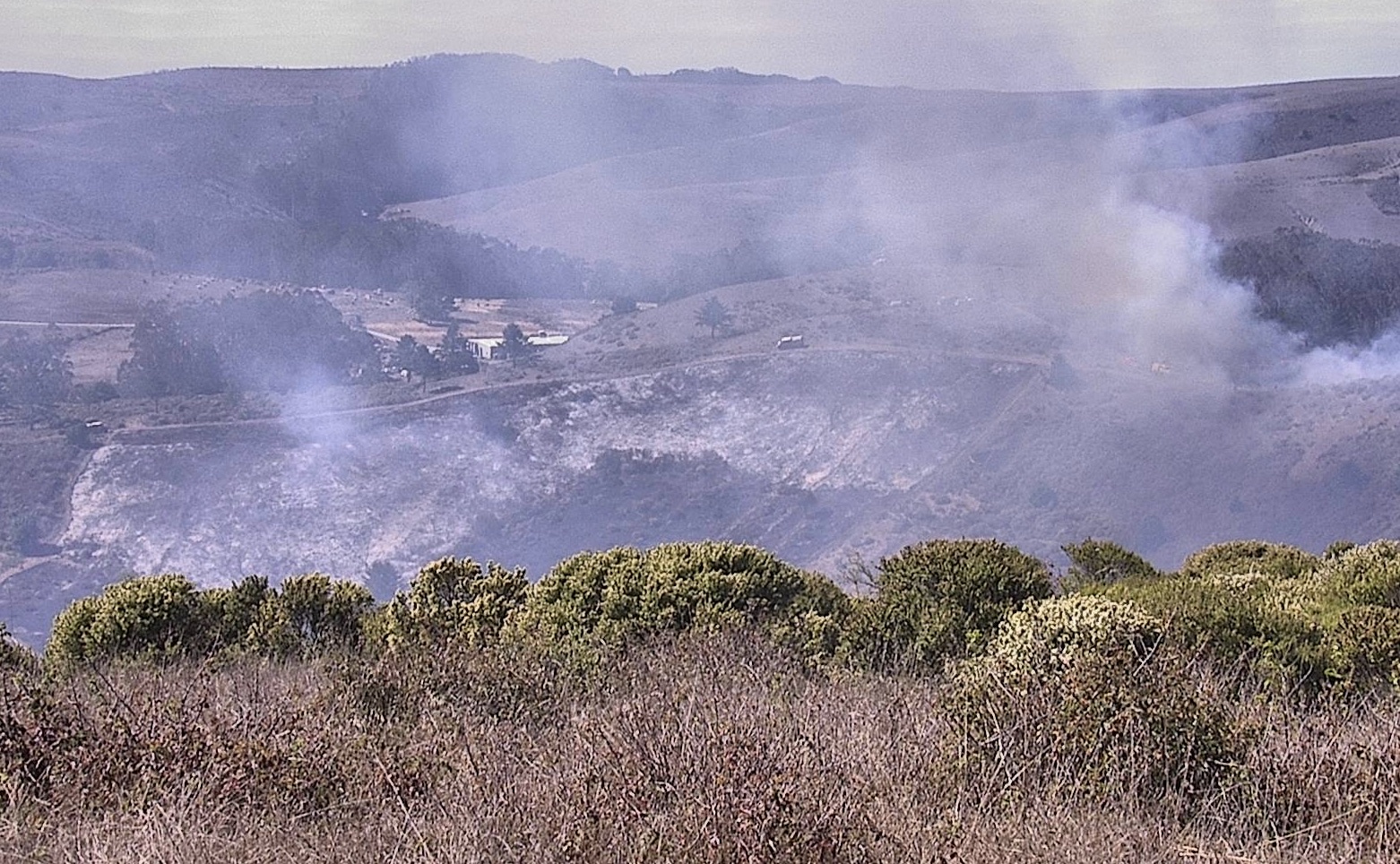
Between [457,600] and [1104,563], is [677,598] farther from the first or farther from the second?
[1104,563]

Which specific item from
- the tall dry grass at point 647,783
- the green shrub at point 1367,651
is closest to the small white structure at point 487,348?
the green shrub at point 1367,651

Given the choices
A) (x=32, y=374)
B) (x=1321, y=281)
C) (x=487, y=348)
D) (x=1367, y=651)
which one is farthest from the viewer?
(x=487, y=348)

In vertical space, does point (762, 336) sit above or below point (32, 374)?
below

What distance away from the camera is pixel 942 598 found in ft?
27.3

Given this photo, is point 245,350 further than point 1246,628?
Yes

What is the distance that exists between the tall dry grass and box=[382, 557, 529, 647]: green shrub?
8.30ft

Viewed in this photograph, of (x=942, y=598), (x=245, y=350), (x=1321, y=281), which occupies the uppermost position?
(x=942, y=598)

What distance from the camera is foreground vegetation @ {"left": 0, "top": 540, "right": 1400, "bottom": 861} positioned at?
4.41 m

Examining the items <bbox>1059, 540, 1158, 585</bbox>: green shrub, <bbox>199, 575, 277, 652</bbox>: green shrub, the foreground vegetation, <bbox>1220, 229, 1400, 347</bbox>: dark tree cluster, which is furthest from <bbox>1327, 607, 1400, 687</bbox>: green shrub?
<bbox>1220, 229, 1400, 347</bbox>: dark tree cluster

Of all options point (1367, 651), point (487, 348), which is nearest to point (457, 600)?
point (1367, 651)

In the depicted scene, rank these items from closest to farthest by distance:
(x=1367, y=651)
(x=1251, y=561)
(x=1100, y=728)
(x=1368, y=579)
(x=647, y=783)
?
(x=647, y=783)
(x=1100, y=728)
(x=1367, y=651)
(x=1368, y=579)
(x=1251, y=561)

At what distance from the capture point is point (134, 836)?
4.38 m

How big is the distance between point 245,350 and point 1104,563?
52384mm

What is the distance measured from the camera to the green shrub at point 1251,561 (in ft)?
34.7
